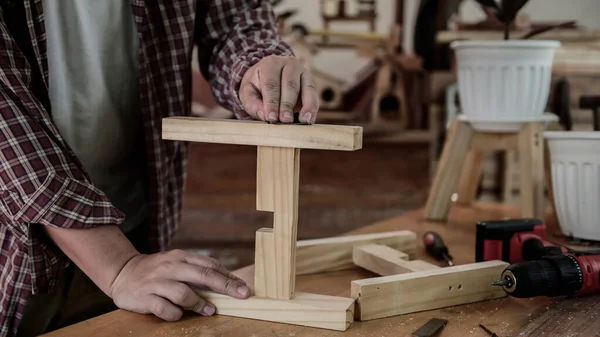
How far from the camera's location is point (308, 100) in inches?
33.7

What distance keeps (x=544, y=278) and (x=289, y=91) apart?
417 mm

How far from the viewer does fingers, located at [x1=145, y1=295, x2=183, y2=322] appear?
0.78 metres

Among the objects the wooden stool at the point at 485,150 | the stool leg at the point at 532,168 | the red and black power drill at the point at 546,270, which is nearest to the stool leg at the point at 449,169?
the wooden stool at the point at 485,150

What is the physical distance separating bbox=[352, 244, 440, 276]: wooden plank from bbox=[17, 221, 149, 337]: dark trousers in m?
0.48

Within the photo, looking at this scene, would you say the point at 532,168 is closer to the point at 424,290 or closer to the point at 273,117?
the point at 424,290

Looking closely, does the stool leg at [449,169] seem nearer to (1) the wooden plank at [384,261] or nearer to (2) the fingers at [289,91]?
(1) the wooden plank at [384,261]

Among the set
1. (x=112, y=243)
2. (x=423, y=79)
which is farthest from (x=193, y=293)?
(x=423, y=79)

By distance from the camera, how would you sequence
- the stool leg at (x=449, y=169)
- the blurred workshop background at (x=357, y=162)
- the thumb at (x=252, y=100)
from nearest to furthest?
1. the thumb at (x=252, y=100)
2. the stool leg at (x=449, y=169)
3. the blurred workshop background at (x=357, y=162)

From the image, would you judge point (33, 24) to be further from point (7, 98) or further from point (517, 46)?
point (517, 46)

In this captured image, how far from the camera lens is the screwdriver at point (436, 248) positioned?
1088 millimetres

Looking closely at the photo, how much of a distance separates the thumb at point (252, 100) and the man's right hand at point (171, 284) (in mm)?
223

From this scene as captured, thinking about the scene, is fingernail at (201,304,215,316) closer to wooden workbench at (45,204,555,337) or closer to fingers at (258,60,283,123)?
wooden workbench at (45,204,555,337)

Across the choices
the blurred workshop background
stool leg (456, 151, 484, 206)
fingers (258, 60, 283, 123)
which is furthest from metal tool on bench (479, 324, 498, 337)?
the blurred workshop background

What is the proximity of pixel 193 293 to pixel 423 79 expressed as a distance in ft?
7.09
